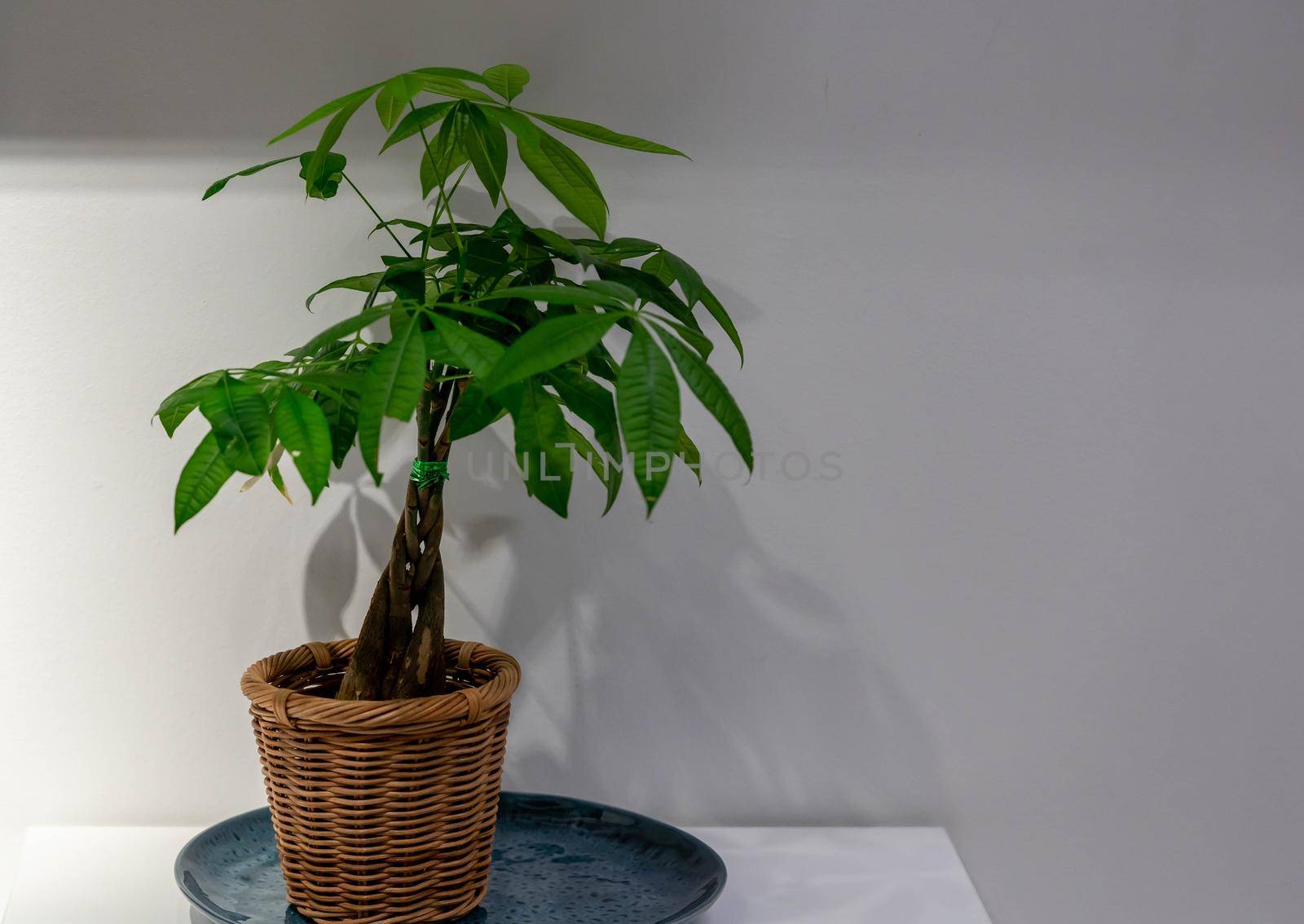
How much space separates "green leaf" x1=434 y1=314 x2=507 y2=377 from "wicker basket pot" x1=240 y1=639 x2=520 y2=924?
272mm

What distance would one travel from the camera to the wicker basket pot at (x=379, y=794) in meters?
0.72

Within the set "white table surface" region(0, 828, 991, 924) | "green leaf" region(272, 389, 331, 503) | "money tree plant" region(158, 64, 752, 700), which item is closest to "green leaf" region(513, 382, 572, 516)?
"money tree plant" region(158, 64, 752, 700)

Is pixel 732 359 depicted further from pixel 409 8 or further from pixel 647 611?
pixel 409 8

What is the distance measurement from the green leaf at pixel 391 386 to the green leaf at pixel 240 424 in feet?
0.23

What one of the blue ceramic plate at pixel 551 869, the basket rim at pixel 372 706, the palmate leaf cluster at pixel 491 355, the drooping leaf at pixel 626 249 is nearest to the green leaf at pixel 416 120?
the palmate leaf cluster at pixel 491 355

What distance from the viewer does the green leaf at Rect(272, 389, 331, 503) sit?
1.91 ft

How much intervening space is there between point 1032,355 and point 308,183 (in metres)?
0.69

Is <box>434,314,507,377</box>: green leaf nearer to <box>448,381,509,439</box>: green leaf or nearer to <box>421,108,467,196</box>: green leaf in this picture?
<box>448,381,509,439</box>: green leaf

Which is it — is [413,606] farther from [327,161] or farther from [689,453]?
[327,161]

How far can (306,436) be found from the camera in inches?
23.2

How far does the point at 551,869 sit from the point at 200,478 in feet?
1.63

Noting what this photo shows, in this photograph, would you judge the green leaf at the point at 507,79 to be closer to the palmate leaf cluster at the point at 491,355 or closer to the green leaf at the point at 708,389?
the palmate leaf cluster at the point at 491,355

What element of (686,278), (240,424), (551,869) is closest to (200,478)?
(240,424)

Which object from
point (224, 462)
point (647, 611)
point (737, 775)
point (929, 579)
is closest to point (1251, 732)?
point (929, 579)
